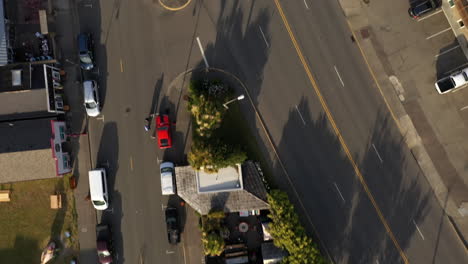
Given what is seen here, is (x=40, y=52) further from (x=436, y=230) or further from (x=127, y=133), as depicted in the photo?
(x=436, y=230)

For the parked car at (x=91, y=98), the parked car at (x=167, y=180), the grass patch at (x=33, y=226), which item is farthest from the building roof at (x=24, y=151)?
the parked car at (x=167, y=180)

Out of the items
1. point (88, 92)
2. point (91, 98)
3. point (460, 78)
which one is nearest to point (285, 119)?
point (460, 78)

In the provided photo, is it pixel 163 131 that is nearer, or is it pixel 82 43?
pixel 163 131

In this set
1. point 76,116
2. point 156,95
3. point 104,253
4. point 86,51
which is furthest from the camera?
point 76,116

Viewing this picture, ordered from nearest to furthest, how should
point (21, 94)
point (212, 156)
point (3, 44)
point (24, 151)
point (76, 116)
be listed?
1. point (212, 156)
2. point (24, 151)
3. point (21, 94)
4. point (3, 44)
5. point (76, 116)

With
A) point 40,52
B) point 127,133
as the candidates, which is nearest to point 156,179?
point 127,133

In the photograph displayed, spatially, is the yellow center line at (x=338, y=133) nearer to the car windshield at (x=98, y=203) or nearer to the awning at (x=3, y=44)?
the car windshield at (x=98, y=203)

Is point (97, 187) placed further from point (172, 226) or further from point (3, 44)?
point (3, 44)
